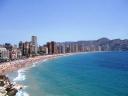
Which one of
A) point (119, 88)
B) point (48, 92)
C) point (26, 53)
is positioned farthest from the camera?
point (26, 53)

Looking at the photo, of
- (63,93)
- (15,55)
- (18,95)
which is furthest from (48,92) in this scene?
(15,55)

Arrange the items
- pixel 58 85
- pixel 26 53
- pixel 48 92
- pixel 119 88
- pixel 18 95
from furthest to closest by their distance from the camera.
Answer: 1. pixel 26 53
2. pixel 58 85
3. pixel 119 88
4. pixel 48 92
5. pixel 18 95

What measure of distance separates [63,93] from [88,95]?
4.12 meters

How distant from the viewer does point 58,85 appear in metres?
52.2

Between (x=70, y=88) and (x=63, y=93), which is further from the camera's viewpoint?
(x=70, y=88)

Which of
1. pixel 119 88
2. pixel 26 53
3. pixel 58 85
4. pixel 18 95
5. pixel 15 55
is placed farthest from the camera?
pixel 26 53

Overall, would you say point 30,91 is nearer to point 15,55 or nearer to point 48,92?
point 48,92

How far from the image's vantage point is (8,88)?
42.9 m

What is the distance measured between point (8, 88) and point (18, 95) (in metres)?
2.20

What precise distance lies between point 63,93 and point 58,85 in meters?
8.27

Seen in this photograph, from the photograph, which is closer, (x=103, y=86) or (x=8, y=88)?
(x=8, y=88)

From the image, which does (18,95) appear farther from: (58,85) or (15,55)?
(15,55)

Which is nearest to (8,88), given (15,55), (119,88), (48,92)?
(48,92)

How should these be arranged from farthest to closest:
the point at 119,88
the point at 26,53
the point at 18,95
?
1. the point at 26,53
2. the point at 119,88
3. the point at 18,95
